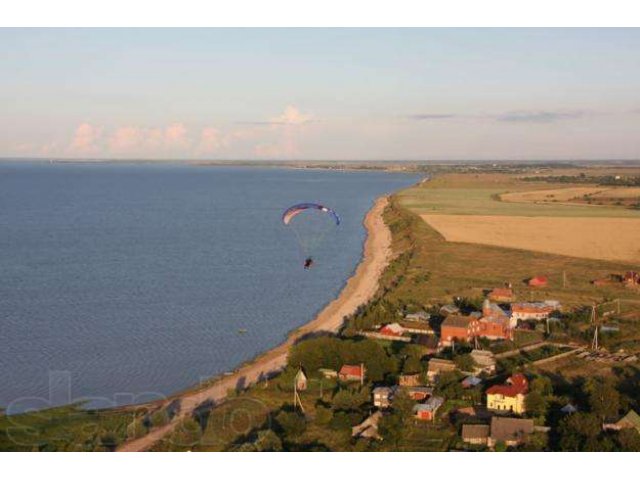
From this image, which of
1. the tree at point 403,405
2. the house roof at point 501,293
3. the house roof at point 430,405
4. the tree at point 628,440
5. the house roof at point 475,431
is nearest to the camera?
the tree at point 628,440

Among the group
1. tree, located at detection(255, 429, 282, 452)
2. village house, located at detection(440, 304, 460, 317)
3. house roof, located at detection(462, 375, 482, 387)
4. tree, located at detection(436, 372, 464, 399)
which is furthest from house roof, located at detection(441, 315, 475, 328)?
tree, located at detection(255, 429, 282, 452)

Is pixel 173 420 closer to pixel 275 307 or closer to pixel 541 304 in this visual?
pixel 275 307

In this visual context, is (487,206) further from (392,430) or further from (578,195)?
(392,430)

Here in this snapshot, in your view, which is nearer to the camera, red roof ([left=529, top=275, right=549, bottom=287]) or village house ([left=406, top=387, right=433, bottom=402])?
village house ([left=406, top=387, right=433, bottom=402])

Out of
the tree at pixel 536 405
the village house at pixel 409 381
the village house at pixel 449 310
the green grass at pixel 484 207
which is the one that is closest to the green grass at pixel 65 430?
the village house at pixel 409 381

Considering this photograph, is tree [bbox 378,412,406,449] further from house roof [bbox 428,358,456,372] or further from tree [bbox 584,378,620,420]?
house roof [bbox 428,358,456,372]

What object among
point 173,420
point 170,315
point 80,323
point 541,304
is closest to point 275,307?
point 170,315

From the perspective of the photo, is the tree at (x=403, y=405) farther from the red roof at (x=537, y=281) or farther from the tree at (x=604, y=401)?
the red roof at (x=537, y=281)

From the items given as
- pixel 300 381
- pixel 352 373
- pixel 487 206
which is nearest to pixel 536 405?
pixel 352 373
